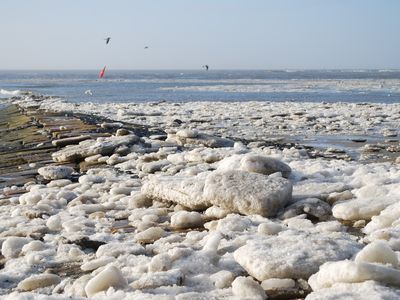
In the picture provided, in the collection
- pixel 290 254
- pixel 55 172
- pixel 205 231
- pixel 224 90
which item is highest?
pixel 290 254

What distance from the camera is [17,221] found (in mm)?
5121

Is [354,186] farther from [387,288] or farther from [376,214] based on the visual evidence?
[387,288]

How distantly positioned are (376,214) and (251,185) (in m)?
1.14

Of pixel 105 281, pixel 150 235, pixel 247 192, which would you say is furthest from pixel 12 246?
pixel 247 192

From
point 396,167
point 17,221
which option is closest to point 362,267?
point 17,221

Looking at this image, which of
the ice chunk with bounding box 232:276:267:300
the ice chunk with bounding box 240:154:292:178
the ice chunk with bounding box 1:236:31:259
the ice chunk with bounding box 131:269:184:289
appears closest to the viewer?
the ice chunk with bounding box 232:276:267:300

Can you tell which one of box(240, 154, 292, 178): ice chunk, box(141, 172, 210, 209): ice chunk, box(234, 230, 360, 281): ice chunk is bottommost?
box(141, 172, 210, 209): ice chunk

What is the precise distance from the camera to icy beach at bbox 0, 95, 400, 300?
3141 mm

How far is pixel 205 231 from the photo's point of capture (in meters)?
4.59

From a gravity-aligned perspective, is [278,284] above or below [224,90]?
above

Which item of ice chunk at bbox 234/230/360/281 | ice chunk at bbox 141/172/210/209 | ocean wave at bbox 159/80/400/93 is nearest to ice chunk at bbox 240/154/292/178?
ice chunk at bbox 141/172/210/209

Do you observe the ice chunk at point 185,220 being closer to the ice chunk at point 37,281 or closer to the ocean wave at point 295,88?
the ice chunk at point 37,281

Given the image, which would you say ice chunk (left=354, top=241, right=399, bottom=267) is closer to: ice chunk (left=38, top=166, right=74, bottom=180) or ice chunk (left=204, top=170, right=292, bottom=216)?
ice chunk (left=204, top=170, right=292, bottom=216)

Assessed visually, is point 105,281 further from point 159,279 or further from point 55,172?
point 55,172
